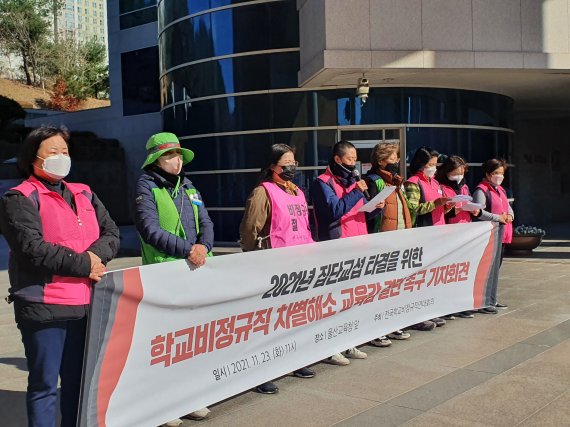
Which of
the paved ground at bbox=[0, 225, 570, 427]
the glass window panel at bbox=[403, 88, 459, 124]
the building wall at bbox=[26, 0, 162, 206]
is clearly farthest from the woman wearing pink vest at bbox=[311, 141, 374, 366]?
A: the building wall at bbox=[26, 0, 162, 206]

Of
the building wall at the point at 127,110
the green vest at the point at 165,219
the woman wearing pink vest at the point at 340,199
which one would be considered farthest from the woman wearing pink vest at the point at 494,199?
the building wall at the point at 127,110

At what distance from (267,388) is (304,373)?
455 mm

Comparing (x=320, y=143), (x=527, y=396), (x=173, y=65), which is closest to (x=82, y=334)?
(x=527, y=396)

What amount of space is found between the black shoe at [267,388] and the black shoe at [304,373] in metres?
0.37

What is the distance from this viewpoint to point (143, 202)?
4.40 m

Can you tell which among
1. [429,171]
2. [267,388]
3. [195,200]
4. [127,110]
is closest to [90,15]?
[127,110]

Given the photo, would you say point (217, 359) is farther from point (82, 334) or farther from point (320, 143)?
point (320, 143)

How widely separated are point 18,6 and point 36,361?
222 ft

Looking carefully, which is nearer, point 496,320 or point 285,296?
point 285,296

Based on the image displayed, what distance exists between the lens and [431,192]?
6973 mm

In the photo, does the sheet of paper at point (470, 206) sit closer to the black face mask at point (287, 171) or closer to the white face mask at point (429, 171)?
the white face mask at point (429, 171)

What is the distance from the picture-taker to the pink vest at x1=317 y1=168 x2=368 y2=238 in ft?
19.0

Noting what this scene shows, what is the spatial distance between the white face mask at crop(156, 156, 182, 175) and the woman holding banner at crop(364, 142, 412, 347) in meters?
2.27

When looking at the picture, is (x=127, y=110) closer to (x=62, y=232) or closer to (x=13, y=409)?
(x=13, y=409)
